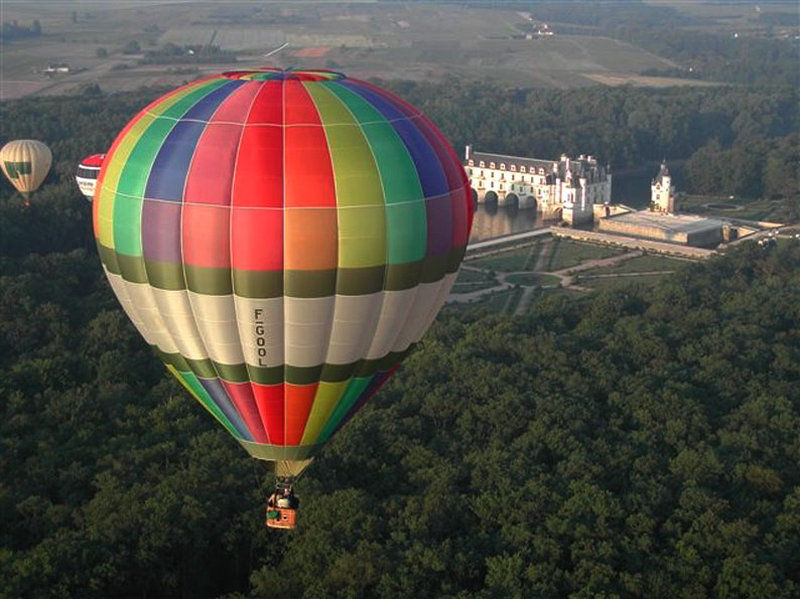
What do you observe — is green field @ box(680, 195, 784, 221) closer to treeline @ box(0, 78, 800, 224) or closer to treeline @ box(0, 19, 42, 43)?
treeline @ box(0, 78, 800, 224)

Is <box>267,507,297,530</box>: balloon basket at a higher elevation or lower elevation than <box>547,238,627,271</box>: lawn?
higher

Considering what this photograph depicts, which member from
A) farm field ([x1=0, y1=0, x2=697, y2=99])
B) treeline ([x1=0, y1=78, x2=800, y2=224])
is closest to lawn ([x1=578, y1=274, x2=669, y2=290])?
treeline ([x1=0, y1=78, x2=800, y2=224])

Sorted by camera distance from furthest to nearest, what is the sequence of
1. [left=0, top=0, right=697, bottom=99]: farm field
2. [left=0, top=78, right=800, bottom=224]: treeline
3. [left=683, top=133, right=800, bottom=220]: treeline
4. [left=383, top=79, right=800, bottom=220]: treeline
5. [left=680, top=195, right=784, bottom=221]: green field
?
[left=0, top=0, right=697, bottom=99]: farm field, [left=383, top=79, right=800, bottom=220]: treeline, [left=0, top=78, right=800, bottom=224]: treeline, [left=683, top=133, right=800, bottom=220]: treeline, [left=680, top=195, right=784, bottom=221]: green field

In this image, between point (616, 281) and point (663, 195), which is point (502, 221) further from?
point (616, 281)

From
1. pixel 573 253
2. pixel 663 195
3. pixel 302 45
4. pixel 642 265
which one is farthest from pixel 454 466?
pixel 302 45

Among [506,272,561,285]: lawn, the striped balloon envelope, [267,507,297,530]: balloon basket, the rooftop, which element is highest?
the striped balloon envelope

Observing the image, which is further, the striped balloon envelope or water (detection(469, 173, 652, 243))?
water (detection(469, 173, 652, 243))
